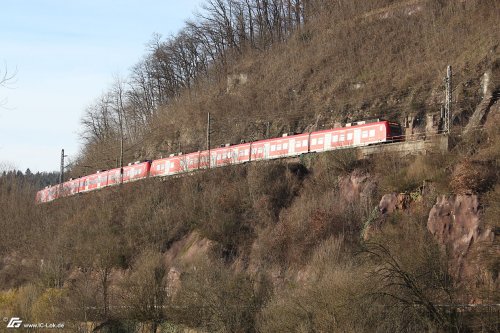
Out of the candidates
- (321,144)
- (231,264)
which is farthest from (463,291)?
(321,144)

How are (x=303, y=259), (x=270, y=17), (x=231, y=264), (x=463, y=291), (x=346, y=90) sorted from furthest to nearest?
(x=270, y=17), (x=346, y=90), (x=231, y=264), (x=303, y=259), (x=463, y=291)

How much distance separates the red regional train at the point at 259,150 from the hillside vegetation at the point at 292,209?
1906 mm

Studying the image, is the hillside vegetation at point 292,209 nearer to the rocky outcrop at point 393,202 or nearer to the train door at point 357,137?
the rocky outcrop at point 393,202

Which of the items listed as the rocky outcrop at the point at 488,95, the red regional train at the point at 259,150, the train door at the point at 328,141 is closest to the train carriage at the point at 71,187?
the red regional train at the point at 259,150

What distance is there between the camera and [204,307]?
30469mm

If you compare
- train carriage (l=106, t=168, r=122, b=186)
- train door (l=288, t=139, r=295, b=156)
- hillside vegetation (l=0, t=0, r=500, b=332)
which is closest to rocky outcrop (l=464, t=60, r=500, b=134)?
hillside vegetation (l=0, t=0, r=500, b=332)

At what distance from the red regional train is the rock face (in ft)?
39.0

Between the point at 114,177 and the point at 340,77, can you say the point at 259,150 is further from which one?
the point at 114,177

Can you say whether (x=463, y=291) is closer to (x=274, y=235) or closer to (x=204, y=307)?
(x=204, y=307)

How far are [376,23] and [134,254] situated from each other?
115ft

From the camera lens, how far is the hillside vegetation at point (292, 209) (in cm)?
2572

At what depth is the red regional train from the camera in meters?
45.8

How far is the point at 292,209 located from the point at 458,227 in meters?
12.2

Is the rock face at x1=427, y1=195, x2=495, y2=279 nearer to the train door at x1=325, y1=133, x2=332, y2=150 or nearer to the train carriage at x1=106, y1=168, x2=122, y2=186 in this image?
the train door at x1=325, y1=133, x2=332, y2=150
